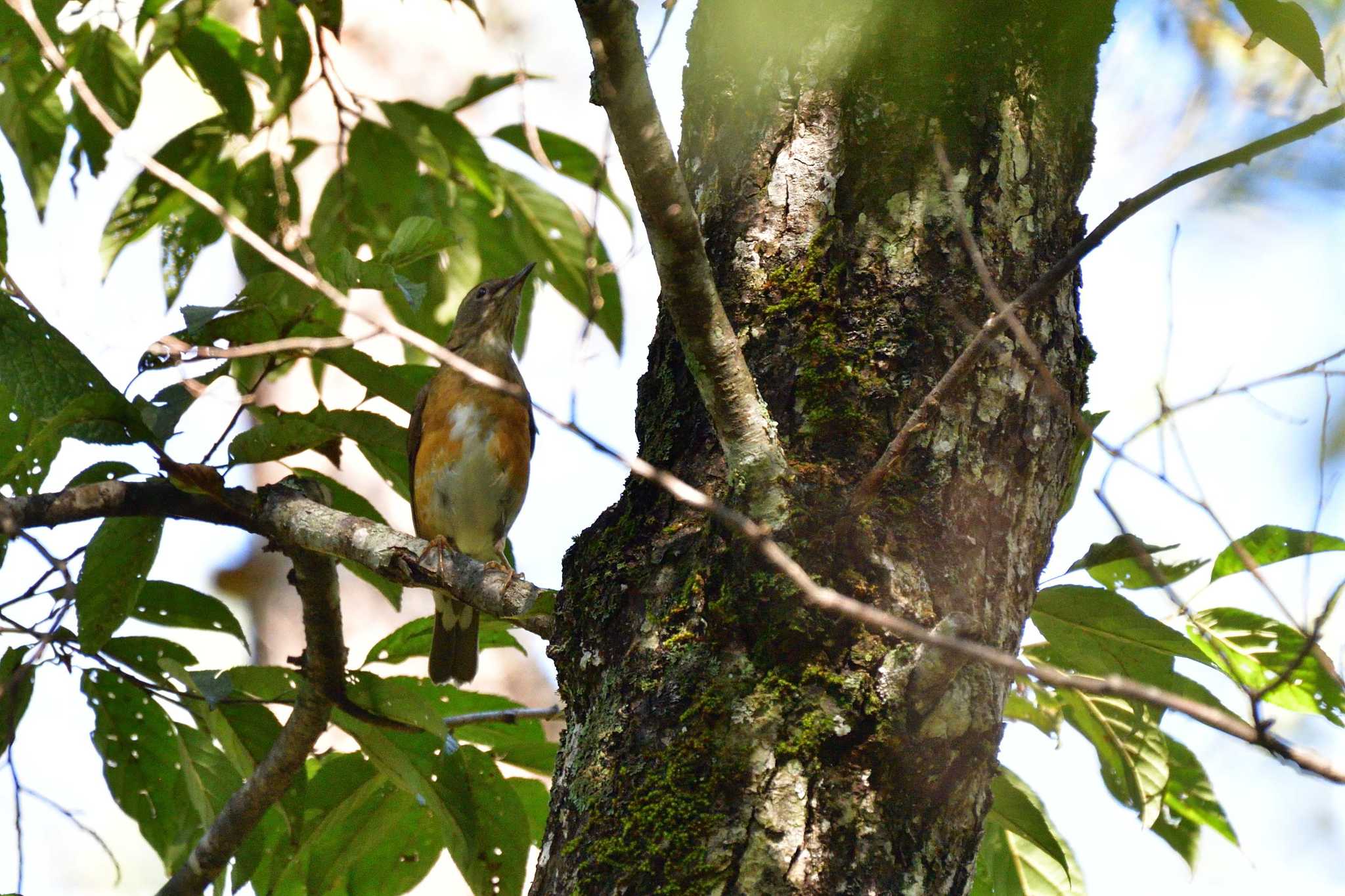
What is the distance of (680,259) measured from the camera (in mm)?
1896

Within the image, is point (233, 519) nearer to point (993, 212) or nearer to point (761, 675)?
point (761, 675)

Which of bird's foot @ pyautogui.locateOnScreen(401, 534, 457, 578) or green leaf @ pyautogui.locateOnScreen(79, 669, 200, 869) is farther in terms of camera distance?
green leaf @ pyautogui.locateOnScreen(79, 669, 200, 869)

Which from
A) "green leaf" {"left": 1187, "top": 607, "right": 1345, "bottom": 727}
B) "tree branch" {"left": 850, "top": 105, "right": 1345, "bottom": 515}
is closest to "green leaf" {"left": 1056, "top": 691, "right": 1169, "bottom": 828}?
"green leaf" {"left": 1187, "top": 607, "right": 1345, "bottom": 727}

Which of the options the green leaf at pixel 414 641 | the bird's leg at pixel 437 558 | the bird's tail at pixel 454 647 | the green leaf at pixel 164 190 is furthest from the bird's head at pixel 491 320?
the bird's leg at pixel 437 558

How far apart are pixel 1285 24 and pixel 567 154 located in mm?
2898

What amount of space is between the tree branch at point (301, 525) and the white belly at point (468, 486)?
2286mm

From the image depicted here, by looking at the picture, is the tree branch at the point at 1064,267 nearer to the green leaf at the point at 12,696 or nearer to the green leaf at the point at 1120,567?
the green leaf at the point at 1120,567

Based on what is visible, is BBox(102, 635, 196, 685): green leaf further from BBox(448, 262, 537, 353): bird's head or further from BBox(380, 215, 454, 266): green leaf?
BBox(448, 262, 537, 353): bird's head

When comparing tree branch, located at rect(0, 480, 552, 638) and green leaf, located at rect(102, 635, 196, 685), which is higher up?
tree branch, located at rect(0, 480, 552, 638)

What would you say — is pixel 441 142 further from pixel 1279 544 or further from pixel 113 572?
pixel 1279 544

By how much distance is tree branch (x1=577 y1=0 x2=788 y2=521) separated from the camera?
5.45ft

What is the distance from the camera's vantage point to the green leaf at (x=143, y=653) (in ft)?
10.1

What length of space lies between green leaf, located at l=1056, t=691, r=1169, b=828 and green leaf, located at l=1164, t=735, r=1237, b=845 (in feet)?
0.32

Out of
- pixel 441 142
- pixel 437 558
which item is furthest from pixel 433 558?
pixel 441 142
